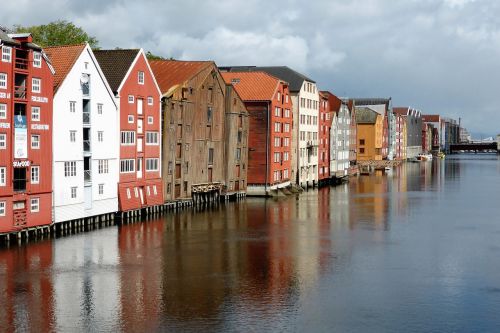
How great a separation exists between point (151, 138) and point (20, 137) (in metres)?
22.4

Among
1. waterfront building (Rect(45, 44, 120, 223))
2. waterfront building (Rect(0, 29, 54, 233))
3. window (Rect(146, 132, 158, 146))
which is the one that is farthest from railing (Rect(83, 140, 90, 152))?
window (Rect(146, 132, 158, 146))

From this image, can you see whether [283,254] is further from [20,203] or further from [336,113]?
[336,113]

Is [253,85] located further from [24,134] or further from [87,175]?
[24,134]

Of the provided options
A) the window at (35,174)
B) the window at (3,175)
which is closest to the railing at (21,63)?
the window at (35,174)

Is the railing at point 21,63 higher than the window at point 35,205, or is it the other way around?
the railing at point 21,63

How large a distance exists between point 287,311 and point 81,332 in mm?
10820

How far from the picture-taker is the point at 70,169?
61.8 metres

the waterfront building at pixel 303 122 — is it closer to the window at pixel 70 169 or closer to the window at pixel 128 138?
the window at pixel 128 138

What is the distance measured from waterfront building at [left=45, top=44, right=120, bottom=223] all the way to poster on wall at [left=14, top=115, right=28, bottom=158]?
13.6 feet

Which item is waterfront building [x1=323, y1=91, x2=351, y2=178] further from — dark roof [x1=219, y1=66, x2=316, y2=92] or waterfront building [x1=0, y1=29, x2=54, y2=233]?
waterfront building [x1=0, y1=29, x2=54, y2=233]

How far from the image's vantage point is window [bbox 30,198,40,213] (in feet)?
183

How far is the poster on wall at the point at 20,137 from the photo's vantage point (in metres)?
54.5

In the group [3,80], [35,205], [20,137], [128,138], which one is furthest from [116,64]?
[35,205]

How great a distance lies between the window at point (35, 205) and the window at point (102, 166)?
1059cm
